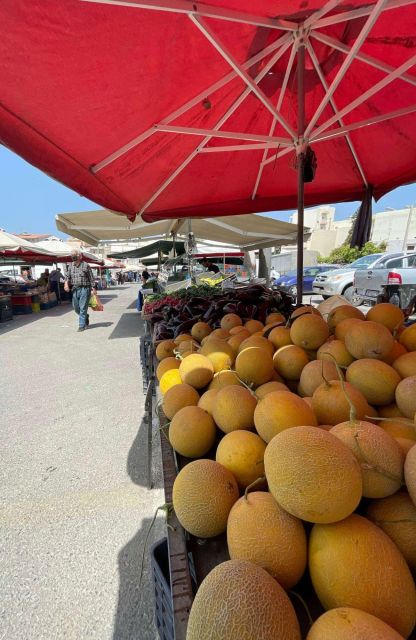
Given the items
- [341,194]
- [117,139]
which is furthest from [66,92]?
[341,194]

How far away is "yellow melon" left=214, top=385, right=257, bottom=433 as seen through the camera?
99 centimetres

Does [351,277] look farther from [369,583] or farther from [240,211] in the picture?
[369,583]

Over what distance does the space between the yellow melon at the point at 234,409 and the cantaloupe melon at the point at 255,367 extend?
0.13 m

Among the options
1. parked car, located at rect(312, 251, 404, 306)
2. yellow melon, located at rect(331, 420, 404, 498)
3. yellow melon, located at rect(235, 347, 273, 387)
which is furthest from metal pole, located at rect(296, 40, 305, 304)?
parked car, located at rect(312, 251, 404, 306)

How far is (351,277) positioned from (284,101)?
34.3ft

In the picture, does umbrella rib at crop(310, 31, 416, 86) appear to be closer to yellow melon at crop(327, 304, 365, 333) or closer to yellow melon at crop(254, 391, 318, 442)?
yellow melon at crop(327, 304, 365, 333)

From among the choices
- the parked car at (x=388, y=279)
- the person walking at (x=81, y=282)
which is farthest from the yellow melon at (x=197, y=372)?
the parked car at (x=388, y=279)

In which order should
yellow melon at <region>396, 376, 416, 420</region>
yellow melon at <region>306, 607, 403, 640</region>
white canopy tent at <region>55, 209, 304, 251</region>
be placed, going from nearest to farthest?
yellow melon at <region>306, 607, 403, 640</region> < yellow melon at <region>396, 376, 416, 420</region> < white canopy tent at <region>55, 209, 304, 251</region>

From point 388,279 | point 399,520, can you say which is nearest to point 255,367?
point 399,520

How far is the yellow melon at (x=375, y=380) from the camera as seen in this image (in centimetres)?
100

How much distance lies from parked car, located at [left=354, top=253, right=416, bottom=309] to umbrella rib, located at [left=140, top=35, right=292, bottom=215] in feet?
21.5

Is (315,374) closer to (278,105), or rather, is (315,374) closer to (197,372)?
(197,372)

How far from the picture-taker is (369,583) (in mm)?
528

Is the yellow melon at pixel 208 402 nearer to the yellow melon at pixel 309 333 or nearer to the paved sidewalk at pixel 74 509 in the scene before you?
the yellow melon at pixel 309 333
